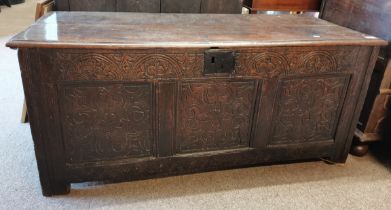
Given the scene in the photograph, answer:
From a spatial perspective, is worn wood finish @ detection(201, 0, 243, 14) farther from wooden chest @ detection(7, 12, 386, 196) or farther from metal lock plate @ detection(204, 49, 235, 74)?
metal lock plate @ detection(204, 49, 235, 74)

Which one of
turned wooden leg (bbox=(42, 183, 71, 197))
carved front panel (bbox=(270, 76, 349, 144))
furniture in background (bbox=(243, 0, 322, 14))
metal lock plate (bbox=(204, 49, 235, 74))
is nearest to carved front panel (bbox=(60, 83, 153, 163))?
turned wooden leg (bbox=(42, 183, 71, 197))

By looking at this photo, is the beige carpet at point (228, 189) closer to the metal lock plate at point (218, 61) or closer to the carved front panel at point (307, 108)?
the carved front panel at point (307, 108)

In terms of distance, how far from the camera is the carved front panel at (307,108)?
137cm

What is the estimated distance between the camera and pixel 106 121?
1253 mm

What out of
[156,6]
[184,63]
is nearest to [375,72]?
[184,63]

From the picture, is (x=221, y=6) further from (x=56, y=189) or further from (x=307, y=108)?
(x=56, y=189)

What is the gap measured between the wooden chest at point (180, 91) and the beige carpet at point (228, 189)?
2.8 inches

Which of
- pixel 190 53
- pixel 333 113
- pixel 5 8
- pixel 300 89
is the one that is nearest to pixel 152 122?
pixel 190 53

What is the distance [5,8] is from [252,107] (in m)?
4.95

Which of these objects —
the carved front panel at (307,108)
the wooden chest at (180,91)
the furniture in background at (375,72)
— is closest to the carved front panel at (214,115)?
the wooden chest at (180,91)

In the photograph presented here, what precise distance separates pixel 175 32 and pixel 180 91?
251mm

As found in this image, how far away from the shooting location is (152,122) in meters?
1.29

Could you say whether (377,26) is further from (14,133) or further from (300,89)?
(14,133)

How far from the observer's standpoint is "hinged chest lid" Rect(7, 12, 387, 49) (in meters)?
1.12
